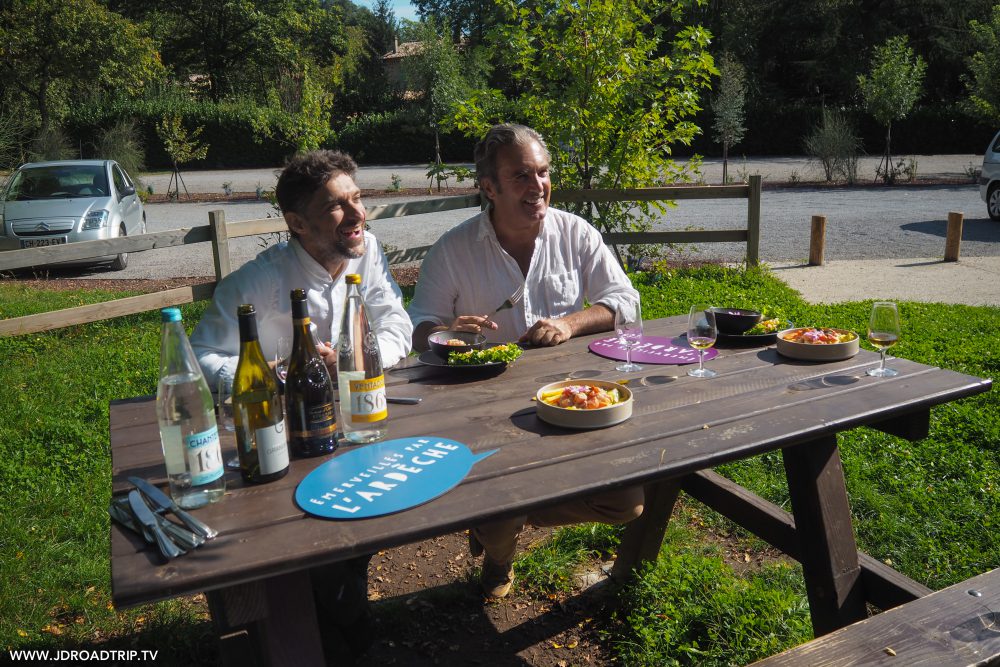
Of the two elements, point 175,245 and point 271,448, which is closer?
point 271,448

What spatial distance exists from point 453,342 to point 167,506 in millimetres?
1243

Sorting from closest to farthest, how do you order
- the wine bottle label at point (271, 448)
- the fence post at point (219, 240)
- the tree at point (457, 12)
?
the wine bottle label at point (271, 448) < the fence post at point (219, 240) < the tree at point (457, 12)

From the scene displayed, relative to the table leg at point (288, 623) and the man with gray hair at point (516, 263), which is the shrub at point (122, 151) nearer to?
the man with gray hair at point (516, 263)

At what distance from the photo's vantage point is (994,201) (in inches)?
→ 481

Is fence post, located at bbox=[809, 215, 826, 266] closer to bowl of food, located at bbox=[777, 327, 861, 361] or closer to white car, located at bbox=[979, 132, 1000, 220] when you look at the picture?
white car, located at bbox=[979, 132, 1000, 220]

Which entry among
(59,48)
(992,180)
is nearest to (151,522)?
(992,180)

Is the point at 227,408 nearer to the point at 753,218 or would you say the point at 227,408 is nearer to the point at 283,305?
the point at 283,305

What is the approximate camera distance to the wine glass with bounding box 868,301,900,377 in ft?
7.28

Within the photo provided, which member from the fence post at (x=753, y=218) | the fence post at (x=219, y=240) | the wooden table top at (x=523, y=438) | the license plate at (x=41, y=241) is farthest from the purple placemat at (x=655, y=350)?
the license plate at (x=41, y=241)

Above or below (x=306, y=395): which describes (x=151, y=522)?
below

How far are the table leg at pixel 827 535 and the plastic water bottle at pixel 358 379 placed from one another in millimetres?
1362

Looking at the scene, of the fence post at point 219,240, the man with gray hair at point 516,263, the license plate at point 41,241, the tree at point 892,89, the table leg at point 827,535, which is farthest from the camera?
the tree at point 892,89

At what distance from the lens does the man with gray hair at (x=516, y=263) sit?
3.06 meters

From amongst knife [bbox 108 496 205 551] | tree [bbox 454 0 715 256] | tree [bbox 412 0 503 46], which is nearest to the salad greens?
knife [bbox 108 496 205 551]
